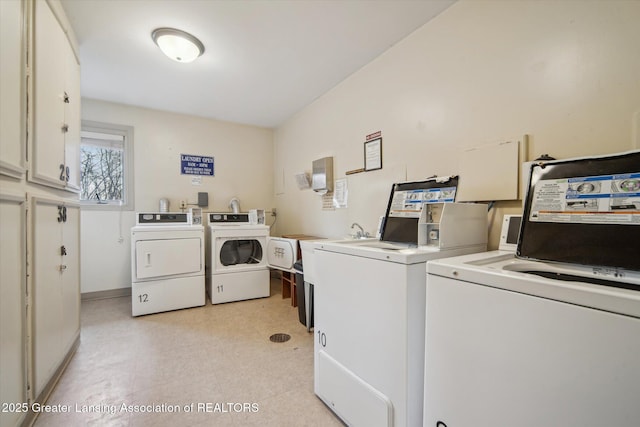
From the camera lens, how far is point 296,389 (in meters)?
1.70

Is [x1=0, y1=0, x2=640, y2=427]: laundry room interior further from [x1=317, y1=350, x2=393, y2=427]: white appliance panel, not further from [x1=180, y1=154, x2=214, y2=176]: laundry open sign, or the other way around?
[x1=180, y1=154, x2=214, y2=176]: laundry open sign

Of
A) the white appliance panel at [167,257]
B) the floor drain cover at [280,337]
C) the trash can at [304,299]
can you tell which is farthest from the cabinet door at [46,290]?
the trash can at [304,299]

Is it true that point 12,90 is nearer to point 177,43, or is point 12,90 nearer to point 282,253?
point 177,43

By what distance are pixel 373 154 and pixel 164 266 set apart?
2.55 meters

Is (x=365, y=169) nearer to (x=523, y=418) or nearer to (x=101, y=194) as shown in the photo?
(x=523, y=418)

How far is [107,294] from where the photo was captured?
3.49 meters

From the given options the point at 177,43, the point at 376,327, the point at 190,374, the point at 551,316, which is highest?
the point at 177,43

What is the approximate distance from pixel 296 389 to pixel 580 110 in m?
2.17

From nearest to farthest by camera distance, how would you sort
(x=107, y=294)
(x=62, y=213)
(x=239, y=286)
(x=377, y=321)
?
1. (x=377, y=321)
2. (x=62, y=213)
3. (x=239, y=286)
4. (x=107, y=294)

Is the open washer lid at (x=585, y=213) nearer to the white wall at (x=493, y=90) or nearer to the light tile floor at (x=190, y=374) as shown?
the white wall at (x=493, y=90)

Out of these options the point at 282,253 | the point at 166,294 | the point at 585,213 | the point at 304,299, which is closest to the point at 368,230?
the point at 304,299

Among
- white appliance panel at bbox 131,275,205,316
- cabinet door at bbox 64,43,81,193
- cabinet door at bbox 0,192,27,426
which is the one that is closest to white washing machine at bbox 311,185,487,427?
cabinet door at bbox 0,192,27,426

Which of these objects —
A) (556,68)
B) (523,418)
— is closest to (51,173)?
(523,418)

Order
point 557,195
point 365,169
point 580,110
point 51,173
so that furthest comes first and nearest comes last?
point 365,169 → point 51,173 → point 580,110 → point 557,195
